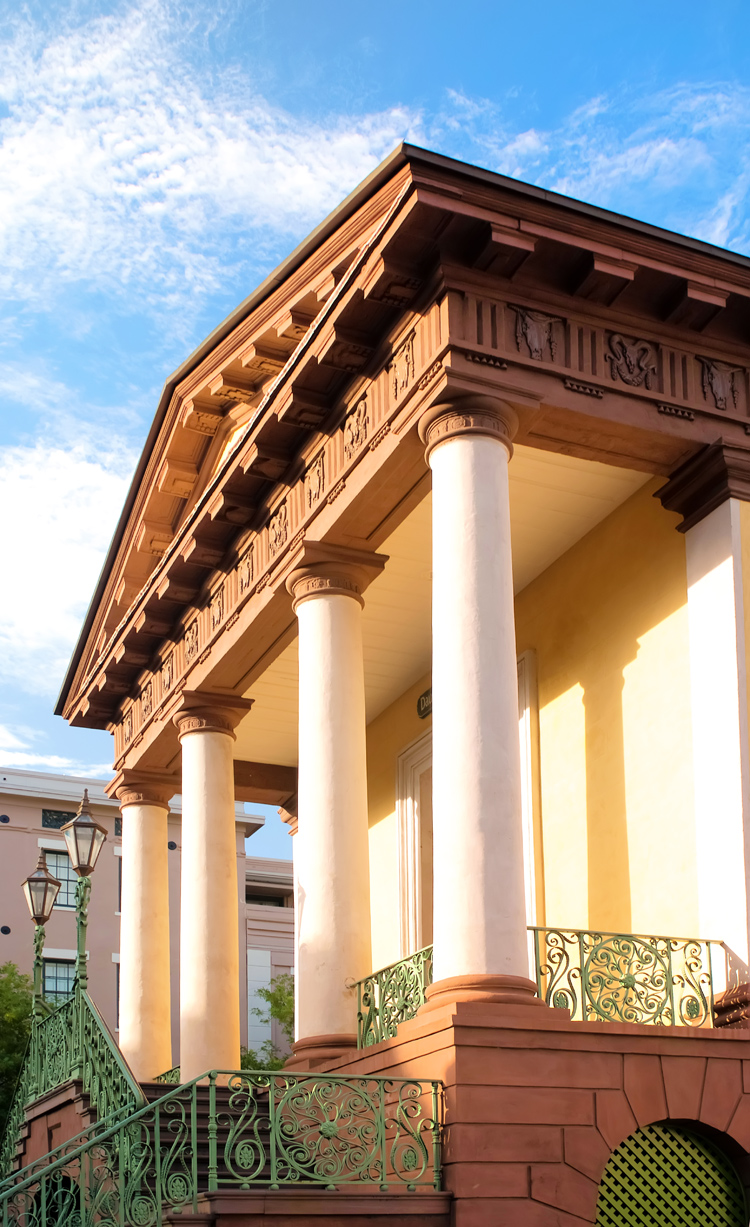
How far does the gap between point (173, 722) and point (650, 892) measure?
25.8 ft

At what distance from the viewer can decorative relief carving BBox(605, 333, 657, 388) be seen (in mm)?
13609

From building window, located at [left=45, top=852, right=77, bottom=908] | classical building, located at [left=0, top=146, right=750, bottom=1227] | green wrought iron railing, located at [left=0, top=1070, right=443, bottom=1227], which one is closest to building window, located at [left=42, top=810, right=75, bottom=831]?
building window, located at [left=45, top=852, right=77, bottom=908]

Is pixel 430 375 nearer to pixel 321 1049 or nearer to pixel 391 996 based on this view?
pixel 391 996

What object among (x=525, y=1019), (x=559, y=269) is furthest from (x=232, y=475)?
(x=525, y=1019)

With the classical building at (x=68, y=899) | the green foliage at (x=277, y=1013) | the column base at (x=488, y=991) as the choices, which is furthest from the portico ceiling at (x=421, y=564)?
the green foliage at (x=277, y=1013)

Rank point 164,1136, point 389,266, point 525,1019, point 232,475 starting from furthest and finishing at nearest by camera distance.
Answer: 1. point 232,475
2. point 164,1136
3. point 389,266
4. point 525,1019

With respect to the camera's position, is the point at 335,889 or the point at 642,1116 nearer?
the point at 642,1116

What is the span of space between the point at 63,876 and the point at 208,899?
28512 millimetres

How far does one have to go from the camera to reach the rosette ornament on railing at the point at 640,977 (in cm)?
1206

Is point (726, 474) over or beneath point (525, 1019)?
over

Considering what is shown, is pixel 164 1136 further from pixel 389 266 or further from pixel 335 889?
pixel 389 266

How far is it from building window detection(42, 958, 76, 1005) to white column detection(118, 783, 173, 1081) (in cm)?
2334

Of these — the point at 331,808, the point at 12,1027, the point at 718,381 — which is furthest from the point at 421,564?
the point at 12,1027

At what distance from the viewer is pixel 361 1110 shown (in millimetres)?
11016
